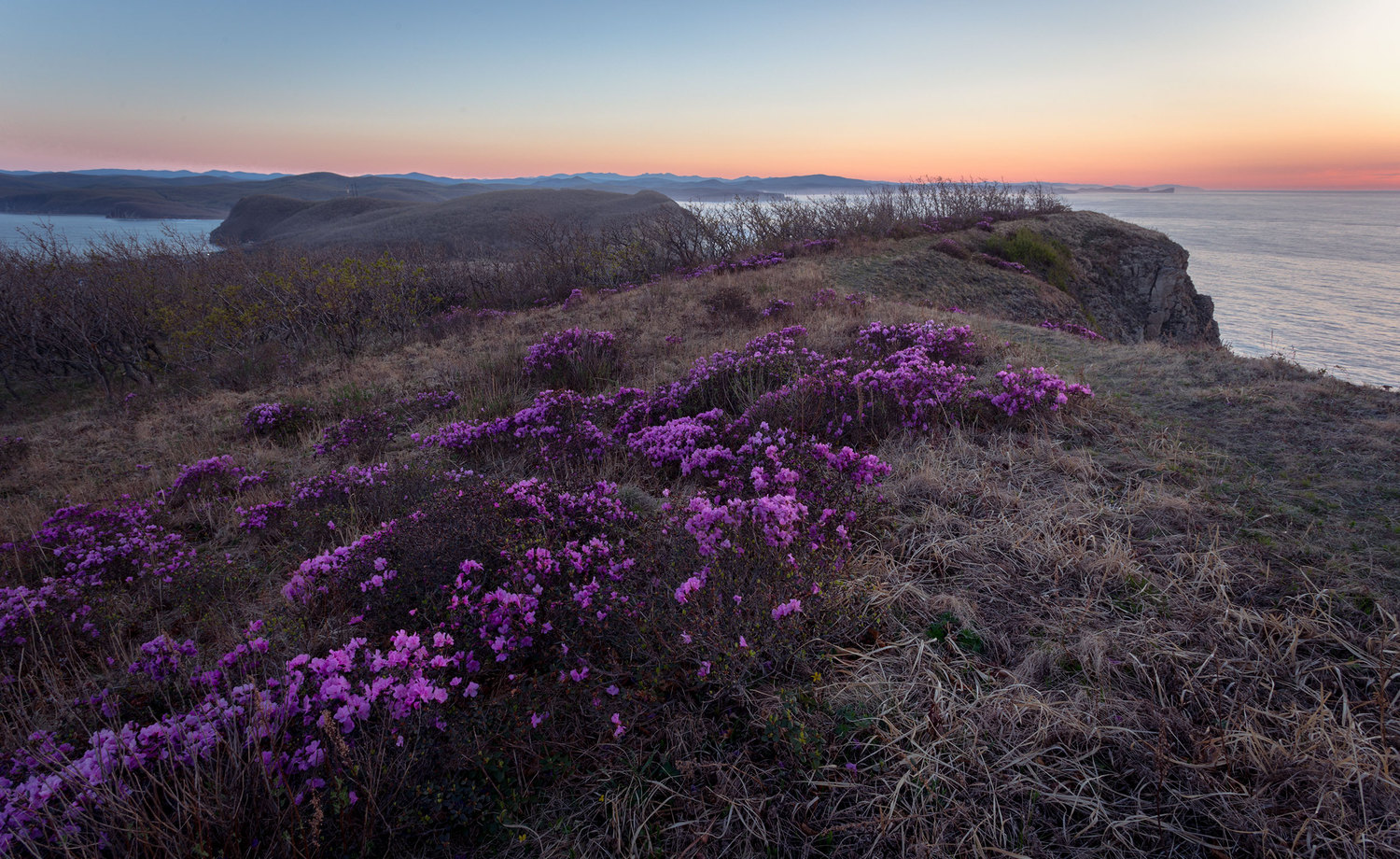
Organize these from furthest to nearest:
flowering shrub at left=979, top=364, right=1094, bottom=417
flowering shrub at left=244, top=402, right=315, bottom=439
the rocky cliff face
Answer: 1. the rocky cliff face
2. flowering shrub at left=244, top=402, right=315, bottom=439
3. flowering shrub at left=979, top=364, right=1094, bottom=417

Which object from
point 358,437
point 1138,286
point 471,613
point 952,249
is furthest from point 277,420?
point 1138,286

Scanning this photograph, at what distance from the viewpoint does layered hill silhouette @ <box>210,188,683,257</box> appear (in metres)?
55.6

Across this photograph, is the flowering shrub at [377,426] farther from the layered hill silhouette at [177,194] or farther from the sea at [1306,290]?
the layered hill silhouette at [177,194]

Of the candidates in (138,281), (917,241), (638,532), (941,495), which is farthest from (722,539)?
(138,281)

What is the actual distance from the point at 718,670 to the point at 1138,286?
26776 millimetres

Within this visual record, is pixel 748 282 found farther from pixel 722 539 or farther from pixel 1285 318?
pixel 1285 318

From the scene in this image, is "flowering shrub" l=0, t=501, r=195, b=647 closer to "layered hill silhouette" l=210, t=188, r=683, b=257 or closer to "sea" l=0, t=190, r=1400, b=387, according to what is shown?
"sea" l=0, t=190, r=1400, b=387

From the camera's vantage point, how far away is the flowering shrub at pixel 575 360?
9.41m

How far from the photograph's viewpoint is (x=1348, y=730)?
204 centimetres

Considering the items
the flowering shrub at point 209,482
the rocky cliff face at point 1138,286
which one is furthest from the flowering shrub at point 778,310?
the rocky cliff face at point 1138,286

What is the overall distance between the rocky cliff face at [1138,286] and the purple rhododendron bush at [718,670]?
797 inches

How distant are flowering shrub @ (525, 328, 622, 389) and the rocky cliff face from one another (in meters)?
18.7

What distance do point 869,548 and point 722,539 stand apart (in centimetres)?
114

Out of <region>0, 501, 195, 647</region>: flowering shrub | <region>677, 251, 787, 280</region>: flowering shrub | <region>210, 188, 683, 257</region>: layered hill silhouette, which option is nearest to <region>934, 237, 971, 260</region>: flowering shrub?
<region>677, 251, 787, 280</region>: flowering shrub
